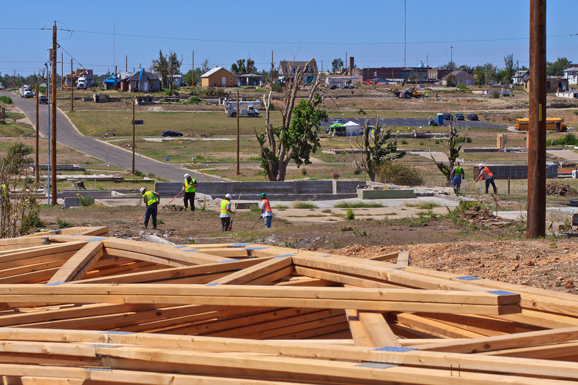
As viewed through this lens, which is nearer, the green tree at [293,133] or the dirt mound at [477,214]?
the dirt mound at [477,214]

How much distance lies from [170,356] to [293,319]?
1660mm

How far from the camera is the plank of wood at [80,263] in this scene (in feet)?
18.2

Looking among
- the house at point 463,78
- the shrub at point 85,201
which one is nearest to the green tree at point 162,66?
the house at point 463,78

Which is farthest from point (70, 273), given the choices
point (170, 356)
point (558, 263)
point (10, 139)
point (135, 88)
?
point (135, 88)

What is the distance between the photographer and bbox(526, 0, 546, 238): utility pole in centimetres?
1159

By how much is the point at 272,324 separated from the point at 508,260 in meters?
5.21

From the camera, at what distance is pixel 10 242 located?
757 centimetres

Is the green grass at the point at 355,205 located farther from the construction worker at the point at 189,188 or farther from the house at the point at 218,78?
the house at the point at 218,78

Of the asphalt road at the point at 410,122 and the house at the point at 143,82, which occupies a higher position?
the house at the point at 143,82

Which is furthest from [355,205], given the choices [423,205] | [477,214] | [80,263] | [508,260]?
[80,263]

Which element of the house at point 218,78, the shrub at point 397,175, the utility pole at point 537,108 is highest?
the house at point 218,78

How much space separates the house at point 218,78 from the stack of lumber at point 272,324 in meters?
130

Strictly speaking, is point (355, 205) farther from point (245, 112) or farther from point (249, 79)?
point (249, 79)

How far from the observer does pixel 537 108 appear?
1176cm
